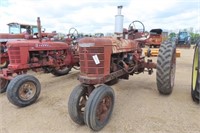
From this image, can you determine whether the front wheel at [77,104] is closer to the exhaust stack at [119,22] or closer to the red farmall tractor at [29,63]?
the exhaust stack at [119,22]

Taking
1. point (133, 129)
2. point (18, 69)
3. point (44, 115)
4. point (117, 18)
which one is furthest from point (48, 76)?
point (133, 129)

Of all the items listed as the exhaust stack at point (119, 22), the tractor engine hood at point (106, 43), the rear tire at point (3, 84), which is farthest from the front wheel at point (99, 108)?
the rear tire at point (3, 84)

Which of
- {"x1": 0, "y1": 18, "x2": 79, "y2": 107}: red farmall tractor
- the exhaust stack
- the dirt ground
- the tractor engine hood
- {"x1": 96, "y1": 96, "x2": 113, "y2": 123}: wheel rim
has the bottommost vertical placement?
the dirt ground

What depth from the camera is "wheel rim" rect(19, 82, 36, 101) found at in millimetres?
3783

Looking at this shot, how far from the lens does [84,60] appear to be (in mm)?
2979

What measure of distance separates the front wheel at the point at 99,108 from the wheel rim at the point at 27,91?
1734 millimetres

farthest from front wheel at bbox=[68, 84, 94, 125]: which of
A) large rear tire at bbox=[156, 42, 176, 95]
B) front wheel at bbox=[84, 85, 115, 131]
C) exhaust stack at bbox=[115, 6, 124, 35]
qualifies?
large rear tire at bbox=[156, 42, 176, 95]

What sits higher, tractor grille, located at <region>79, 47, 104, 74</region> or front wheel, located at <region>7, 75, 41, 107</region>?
tractor grille, located at <region>79, 47, 104, 74</region>

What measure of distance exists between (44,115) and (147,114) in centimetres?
175

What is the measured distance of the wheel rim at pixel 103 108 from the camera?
9.00ft

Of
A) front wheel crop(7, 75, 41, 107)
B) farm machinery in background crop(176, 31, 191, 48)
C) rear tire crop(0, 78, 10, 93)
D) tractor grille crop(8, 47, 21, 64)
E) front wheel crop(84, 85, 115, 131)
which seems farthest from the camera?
farm machinery in background crop(176, 31, 191, 48)

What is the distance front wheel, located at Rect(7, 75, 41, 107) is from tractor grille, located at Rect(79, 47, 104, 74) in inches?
59.0

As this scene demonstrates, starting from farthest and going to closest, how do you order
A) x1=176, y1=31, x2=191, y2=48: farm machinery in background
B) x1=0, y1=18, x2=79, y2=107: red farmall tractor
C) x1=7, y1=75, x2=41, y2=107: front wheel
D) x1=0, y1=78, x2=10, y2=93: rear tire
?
x1=176, y1=31, x2=191, y2=48: farm machinery in background < x1=0, y1=78, x2=10, y2=93: rear tire < x1=0, y1=18, x2=79, y2=107: red farmall tractor < x1=7, y1=75, x2=41, y2=107: front wheel

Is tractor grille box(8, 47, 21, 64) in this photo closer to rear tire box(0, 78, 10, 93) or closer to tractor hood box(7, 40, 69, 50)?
tractor hood box(7, 40, 69, 50)
